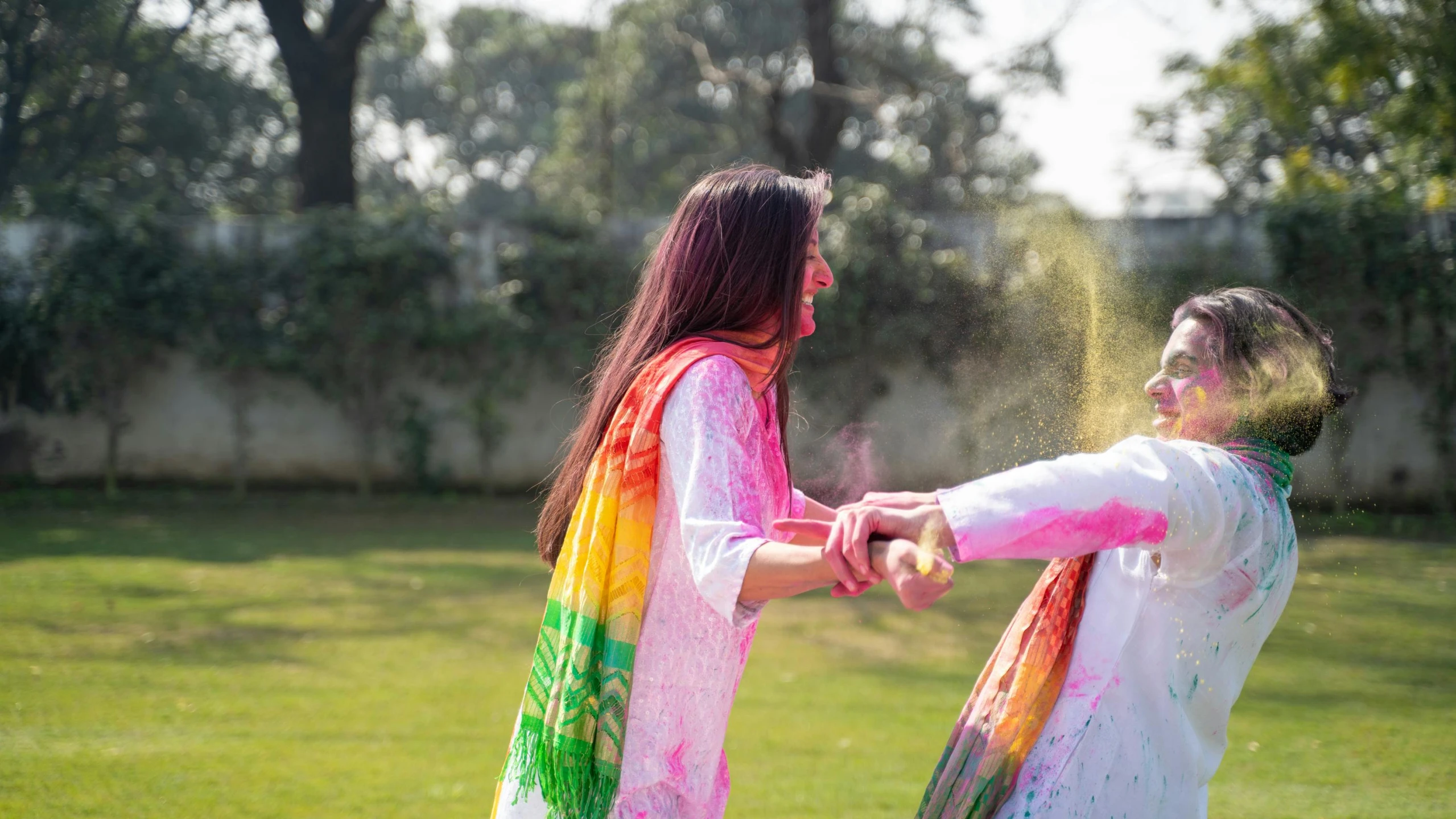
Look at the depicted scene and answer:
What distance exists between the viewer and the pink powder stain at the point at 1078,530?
→ 1.49 metres

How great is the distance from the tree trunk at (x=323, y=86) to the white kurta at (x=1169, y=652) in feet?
43.3

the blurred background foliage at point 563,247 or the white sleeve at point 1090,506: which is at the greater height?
the blurred background foliage at point 563,247

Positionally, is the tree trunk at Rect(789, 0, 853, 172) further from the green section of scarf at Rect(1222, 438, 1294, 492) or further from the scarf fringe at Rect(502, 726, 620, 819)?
the scarf fringe at Rect(502, 726, 620, 819)

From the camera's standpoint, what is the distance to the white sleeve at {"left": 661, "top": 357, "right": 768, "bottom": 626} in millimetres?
1537

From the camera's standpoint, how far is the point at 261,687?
194 inches

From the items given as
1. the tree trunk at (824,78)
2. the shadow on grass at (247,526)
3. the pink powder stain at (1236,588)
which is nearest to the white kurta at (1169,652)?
the pink powder stain at (1236,588)

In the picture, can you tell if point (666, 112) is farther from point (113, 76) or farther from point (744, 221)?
point (744, 221)

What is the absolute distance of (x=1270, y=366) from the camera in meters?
1.81

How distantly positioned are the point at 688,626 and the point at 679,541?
0.12 meters

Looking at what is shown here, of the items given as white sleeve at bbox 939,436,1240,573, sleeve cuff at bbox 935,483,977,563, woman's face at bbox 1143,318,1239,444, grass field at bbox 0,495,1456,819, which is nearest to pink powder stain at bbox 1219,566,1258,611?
white sleeve at bbox 939,436,1240,573

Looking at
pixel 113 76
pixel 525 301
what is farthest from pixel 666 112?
pixel 525 301

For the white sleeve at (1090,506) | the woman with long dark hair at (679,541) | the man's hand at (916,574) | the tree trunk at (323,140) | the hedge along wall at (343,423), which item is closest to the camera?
the man's hand at (916,574)

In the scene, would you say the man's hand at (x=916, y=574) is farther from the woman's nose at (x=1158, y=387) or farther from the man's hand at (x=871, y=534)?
the woman's nose at (x=1158, y=387)

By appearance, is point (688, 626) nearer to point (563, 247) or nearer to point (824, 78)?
point (563, 247)
